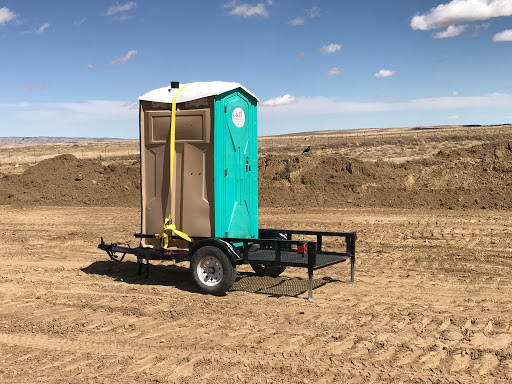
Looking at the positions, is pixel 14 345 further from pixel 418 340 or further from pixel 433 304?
pixel 433 304

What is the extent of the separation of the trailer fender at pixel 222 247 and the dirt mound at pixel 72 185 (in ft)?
43.7

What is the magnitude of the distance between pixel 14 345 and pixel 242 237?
3718 mm

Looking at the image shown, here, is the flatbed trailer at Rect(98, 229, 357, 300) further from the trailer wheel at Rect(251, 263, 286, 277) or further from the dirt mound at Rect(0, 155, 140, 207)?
the dirt mound at Rect(0, 155, 140, 207)

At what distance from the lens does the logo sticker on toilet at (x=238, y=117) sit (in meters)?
Result: 8.52

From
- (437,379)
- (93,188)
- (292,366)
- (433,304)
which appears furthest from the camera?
(93,188)

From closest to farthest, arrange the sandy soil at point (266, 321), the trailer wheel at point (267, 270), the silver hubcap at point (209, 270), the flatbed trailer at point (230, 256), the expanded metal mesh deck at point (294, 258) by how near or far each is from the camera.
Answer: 1. the sandy soil at point (266, 321)
2. the flatbed trailer at point (230, 256)
3. the expanded metal mesh deck at point (294, 258)
4. the silver hubcap at point (209, 270)
5. the trailer wheel at point (267, 270)

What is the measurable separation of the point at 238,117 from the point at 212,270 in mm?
2302

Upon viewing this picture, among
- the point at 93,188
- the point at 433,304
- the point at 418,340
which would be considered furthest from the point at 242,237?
the point at 93,188

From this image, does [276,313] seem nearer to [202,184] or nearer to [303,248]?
[303,248]

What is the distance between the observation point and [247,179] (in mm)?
8922

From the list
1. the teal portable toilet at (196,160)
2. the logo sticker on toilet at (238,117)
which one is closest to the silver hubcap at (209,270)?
the teal portable toilet at (196,160)

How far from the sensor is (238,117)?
8.62 meters

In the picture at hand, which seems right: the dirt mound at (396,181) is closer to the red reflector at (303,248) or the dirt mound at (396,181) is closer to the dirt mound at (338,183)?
the dirt mound at (338,183)

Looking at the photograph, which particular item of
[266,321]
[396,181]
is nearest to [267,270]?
[266,321]
